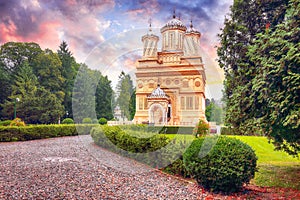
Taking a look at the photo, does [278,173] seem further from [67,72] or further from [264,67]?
[67,72]

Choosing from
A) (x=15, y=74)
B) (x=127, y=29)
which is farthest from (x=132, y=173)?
(x=15, y=74)

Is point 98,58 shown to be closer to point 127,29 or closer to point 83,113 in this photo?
point 127,29

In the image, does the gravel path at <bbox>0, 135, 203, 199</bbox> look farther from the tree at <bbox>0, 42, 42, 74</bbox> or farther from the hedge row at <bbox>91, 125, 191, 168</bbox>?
the tree at <bbox>0, 42, 42, 74</bbox>

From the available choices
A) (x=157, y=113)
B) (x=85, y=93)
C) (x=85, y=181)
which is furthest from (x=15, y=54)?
(x=85, y=181)

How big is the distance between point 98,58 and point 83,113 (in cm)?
218

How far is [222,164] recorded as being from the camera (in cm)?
542

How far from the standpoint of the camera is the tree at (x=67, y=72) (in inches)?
1335

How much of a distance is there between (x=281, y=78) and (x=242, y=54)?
2.32 metres

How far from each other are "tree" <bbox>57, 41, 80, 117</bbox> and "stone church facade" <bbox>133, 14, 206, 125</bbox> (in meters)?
12.1

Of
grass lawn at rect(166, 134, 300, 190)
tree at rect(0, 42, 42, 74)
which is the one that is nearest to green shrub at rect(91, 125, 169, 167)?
grass lawn at rect(166, 134, 300, 190)

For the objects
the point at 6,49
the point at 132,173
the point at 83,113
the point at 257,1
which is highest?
the point at 6,49

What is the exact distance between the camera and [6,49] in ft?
105

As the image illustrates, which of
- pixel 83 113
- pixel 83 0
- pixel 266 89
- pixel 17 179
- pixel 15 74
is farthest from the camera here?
pixel 15 74

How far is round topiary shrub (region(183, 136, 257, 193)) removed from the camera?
541cm
